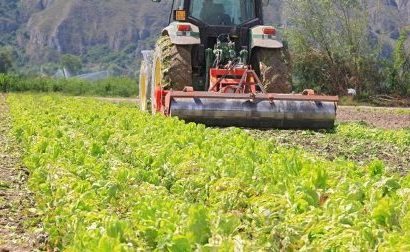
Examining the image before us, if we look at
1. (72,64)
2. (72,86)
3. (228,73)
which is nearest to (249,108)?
(228,73)

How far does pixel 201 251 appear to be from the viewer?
9.36 ft

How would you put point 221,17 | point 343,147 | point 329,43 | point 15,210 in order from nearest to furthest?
point 15,210, point 343,147, point 221,17, point 329,43

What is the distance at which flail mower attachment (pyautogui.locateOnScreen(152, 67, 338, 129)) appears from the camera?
33.5ft

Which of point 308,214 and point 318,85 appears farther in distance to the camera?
point 318,85

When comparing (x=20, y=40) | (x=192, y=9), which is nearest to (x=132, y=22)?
(x=20, y=40)

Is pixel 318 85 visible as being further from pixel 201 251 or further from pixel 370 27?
pixel 201 251

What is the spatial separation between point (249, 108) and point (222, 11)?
2775 mm

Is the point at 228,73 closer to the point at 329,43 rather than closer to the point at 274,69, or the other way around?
the point at 274,69

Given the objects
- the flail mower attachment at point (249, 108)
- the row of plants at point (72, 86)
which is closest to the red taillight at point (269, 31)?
the flail mower attachment at point (249, 108)

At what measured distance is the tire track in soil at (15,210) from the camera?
4.08m

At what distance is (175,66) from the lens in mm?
11148

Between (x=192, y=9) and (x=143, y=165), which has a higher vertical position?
(x=192, y=9)

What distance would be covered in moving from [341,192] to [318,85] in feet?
91.2

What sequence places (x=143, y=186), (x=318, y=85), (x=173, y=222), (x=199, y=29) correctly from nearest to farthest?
(x=173, y=222)
(x=143, y=186)
(x=199, y=29)
(x=318, y=85)
